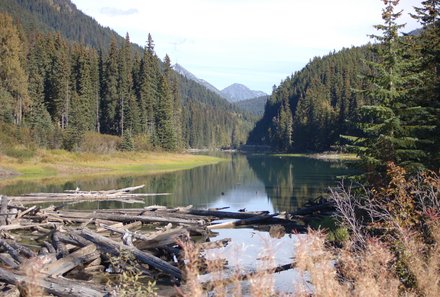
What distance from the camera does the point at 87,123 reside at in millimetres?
81938

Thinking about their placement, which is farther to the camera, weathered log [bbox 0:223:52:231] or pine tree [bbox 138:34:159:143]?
pine tree [bbox 138:34:159:143]

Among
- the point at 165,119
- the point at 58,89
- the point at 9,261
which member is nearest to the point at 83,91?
the point at 58,89

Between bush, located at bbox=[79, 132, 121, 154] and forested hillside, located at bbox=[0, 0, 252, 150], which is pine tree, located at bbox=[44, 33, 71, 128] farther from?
bush, located at bbox=[79, 132, 121, 154]

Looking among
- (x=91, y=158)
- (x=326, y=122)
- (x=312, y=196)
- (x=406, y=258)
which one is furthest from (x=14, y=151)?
(x=326, y=122)

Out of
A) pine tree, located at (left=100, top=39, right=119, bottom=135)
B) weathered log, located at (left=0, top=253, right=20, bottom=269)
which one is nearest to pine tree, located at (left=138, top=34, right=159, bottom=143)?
pine tree, located at (left=100, top=39, right=119, bottom=135)

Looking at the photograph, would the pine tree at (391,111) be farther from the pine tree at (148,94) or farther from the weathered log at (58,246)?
the pine tree at (148,94)

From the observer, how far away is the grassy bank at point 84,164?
5162cm

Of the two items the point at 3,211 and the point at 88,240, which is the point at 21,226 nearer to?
the point at 3,211

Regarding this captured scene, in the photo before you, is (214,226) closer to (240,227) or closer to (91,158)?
(240,227)

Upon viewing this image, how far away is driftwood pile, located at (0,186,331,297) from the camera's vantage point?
37.8 feet

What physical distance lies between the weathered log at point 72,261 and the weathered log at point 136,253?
29cm

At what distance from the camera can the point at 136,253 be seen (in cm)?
1447

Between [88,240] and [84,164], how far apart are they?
1764 inches

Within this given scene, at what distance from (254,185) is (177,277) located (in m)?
35.0
